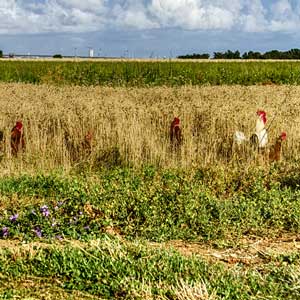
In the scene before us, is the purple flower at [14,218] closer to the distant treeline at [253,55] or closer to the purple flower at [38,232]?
the purple flower at [38,232]

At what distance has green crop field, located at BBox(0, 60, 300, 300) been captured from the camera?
3809 millimetres

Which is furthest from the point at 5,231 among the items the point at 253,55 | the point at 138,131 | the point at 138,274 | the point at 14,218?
the point at 253,55

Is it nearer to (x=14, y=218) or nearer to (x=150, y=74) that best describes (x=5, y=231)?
(x=14, y=218)

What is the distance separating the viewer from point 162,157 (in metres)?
8.05

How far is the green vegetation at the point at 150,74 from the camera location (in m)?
24.7

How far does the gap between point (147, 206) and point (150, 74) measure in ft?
66.5

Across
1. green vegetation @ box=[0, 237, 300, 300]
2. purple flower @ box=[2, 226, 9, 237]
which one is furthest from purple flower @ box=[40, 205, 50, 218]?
green vegetation @ box=[0, 237, 300, 300]

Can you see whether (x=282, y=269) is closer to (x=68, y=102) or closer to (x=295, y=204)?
(x=295, y=204)

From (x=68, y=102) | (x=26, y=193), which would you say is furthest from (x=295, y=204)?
(x=68, y=102)

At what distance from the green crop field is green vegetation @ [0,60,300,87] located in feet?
45.2

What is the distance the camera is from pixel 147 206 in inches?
213

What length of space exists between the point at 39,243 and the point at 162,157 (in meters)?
3.68

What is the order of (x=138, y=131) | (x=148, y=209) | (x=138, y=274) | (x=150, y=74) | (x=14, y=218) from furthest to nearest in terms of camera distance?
(x=150, y=74), (x=138, y=131), (x=148, y=209), (x=14, y=218), (x=138, y=274)

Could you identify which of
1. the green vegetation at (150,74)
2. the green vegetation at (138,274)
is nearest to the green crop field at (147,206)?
the green vegetation at (138,274)
